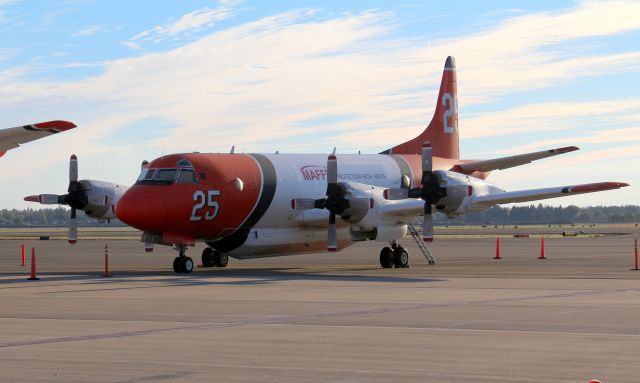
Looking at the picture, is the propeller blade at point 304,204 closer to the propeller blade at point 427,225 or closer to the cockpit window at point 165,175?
the propeller blade at point 427,225

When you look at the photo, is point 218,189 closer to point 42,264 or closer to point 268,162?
point 268,162

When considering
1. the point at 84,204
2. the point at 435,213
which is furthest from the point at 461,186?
the point at 84,204

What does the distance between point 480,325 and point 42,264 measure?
2898 cm

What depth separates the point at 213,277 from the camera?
31719mm

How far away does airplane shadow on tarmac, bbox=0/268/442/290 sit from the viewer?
29234mm

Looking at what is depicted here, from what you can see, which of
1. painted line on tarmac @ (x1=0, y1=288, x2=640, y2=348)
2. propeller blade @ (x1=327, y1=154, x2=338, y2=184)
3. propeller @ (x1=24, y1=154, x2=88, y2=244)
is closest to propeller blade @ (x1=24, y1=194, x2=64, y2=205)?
propeller @ (x1=24, y1=154, x2=88, y2=244)

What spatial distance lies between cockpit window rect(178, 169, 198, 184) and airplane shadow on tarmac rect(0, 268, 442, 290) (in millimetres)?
2996

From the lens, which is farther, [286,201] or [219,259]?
[219,259]

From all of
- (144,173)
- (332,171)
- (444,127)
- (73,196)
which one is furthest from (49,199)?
(444,127)

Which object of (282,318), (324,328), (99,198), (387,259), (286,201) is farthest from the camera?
(387,259)

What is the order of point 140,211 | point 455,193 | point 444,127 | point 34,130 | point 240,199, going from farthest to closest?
point 444,127, point 240,199, point 455,193, point 140,211, point 34,130

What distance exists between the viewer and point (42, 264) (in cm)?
4259

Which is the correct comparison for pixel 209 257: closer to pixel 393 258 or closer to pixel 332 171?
pixel 332 171

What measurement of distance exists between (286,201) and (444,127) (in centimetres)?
1037
